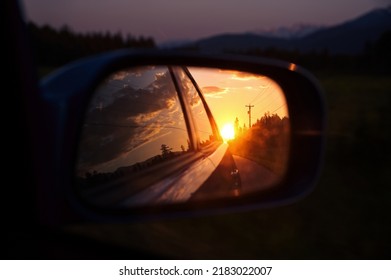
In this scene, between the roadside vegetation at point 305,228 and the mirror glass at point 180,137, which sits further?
the roadside vegetation at point 305,228

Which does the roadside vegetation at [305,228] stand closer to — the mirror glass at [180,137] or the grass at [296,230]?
the grass at [296,230]

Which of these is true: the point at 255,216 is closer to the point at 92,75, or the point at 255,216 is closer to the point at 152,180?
the point at 152,180

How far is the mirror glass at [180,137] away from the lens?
89.2 inches

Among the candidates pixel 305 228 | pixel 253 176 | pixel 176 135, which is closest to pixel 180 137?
pixel 176 135

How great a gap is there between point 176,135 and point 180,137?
3cm

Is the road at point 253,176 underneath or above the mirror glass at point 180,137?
Result: underneath

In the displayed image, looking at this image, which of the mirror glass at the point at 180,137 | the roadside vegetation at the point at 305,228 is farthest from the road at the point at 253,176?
the roadside vegetation at the point at 305,228

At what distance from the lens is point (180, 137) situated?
2910mm

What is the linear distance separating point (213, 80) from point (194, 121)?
0.24m

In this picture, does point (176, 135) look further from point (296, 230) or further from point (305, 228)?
point (305, 228)

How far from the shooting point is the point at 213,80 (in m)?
3.03

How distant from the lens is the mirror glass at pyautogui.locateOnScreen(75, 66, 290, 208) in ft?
7.43

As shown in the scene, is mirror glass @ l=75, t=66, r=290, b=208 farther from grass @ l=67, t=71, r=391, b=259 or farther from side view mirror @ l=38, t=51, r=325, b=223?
grass @ l=67, t=71, r=391, b=259
